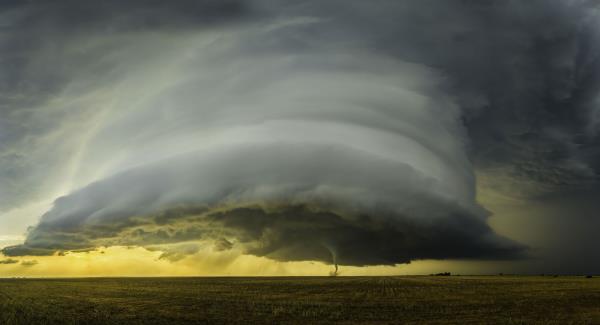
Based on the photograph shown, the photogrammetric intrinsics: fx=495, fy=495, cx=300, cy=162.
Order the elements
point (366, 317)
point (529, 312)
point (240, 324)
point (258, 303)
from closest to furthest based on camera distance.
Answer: point (240, 324) < point (366, 317) < point (529, 312) < point (258, 303)

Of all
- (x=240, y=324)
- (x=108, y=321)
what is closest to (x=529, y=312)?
(x=240, y=324)

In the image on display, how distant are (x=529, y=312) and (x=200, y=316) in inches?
991

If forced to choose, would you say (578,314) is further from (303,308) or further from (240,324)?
(240,324)

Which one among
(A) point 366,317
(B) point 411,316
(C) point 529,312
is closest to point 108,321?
(A) point 366,317

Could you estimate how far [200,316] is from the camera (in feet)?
119

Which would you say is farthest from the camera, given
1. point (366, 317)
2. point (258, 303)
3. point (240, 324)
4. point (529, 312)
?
point (258, 303)

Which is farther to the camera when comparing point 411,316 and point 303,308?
point 303,308

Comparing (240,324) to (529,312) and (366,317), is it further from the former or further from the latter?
(529,312)

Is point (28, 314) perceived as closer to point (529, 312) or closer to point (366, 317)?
point (366, 317)

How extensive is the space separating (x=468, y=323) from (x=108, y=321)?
78.0 ft

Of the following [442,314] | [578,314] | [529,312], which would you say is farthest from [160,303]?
[578,314]

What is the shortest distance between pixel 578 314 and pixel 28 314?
1632 inches

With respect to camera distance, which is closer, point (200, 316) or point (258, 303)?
point (200, 316)

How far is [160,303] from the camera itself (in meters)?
47.2
